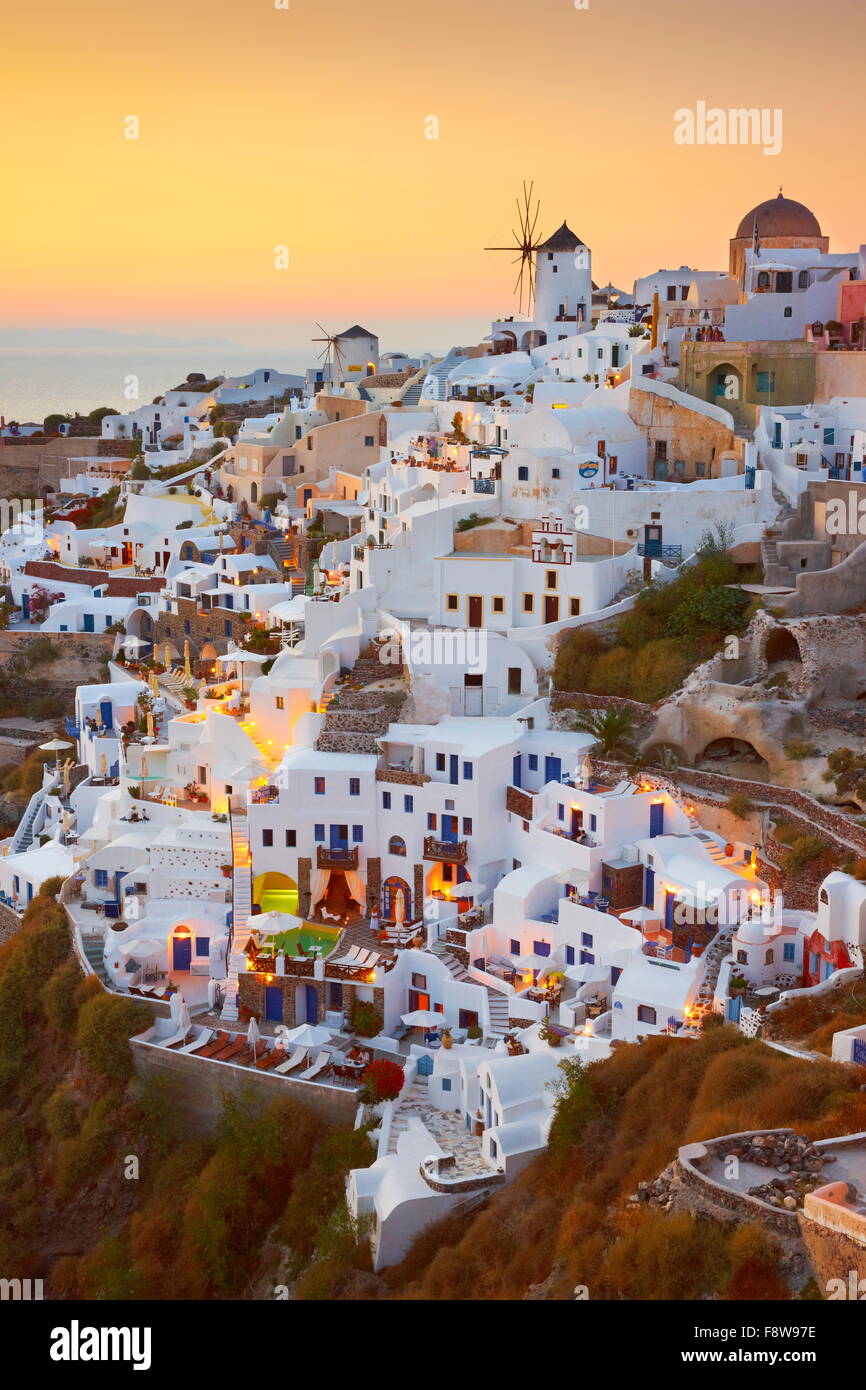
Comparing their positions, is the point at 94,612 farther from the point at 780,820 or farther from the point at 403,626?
the point at 780,820

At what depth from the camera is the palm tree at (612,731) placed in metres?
25.2

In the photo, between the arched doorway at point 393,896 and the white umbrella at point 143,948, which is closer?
the white umbrella at point 143,948

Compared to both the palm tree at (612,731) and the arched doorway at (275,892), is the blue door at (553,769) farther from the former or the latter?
the arched doorway at (275,892)

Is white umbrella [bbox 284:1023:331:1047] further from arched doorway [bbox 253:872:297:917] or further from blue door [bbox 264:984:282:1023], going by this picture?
arched doorway [bbox 253:872:297:917]

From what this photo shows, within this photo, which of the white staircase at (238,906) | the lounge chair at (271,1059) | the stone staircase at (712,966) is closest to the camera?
the stone staircase at (712,966)

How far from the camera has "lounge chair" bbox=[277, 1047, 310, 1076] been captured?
22.5 m

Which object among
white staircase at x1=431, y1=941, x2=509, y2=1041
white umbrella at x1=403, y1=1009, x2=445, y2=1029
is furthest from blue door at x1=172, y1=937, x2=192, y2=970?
white umbrella at x1=403, y1=1009, x2=445, y2=1029

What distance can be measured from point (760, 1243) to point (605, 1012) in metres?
8.56

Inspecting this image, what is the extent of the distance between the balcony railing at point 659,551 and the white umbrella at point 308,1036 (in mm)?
10912

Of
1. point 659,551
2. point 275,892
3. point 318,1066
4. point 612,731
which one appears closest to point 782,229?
point 659,551

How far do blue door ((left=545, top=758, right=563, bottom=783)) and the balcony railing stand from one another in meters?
5.04

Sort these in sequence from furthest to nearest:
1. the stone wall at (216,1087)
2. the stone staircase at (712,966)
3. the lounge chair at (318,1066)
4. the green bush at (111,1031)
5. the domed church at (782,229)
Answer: the domed church at (782,229)
the green bush at (111,1031)
the lounge chair at (318,1066)
the stone wall at (216,1087)
the stone staircase at (712,966)

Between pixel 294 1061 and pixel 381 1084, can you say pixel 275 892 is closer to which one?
pixel 294 1061

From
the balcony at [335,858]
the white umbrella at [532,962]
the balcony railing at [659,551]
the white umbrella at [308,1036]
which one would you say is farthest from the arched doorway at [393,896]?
the balcony railing at [659,551]
